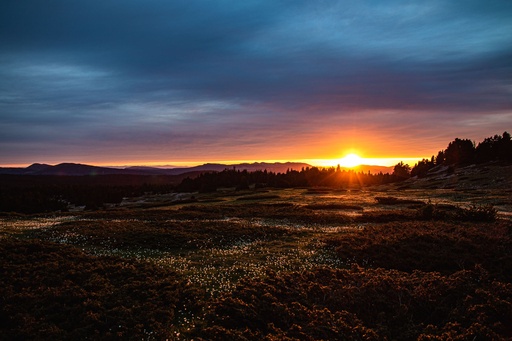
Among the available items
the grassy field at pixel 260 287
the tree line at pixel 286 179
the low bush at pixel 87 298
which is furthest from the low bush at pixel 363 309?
the tree line at pixel 286 179

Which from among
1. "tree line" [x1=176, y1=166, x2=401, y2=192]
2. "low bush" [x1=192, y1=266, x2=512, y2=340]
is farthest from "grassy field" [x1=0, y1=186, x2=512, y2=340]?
"tree line" [x1=176, y1=166, x2=401, y2=192]

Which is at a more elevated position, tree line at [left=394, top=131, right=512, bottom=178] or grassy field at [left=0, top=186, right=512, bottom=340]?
tree line at [left=394, top=131, right=512, bottom=178]

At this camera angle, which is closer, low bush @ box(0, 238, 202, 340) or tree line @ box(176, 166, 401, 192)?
low bush @ box(0, 238, 202, 340)

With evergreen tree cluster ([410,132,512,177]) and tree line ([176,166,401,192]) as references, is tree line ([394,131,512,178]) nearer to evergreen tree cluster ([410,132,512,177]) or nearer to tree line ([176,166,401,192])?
evergreen tree cluster ([410,132,512,177])

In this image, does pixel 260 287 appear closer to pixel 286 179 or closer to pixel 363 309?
pixel 363 309

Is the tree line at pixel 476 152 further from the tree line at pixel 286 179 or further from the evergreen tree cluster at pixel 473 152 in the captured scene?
the tree line at pixel 286 179

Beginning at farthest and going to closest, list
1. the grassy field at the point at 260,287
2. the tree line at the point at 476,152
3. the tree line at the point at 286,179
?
1. the tree line at the point at 286,179
2. the tree line at the point at 476,152
3. the grassy field at the point at 260,287

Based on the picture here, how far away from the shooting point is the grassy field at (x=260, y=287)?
13.0m

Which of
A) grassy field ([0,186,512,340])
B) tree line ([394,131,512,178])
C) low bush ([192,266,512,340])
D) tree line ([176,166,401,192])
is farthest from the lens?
tree line ([176,166,401,192])

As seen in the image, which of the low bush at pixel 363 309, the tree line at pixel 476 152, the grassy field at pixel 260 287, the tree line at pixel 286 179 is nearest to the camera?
the low bush at pixel 363 309

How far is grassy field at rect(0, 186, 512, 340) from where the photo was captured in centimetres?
1299

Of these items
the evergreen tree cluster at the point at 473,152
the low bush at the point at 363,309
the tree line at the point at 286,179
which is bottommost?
the low bush at the point at 363,309

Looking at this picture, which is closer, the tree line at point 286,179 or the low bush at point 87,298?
the low bush at point 87,298

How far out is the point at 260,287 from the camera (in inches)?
673
